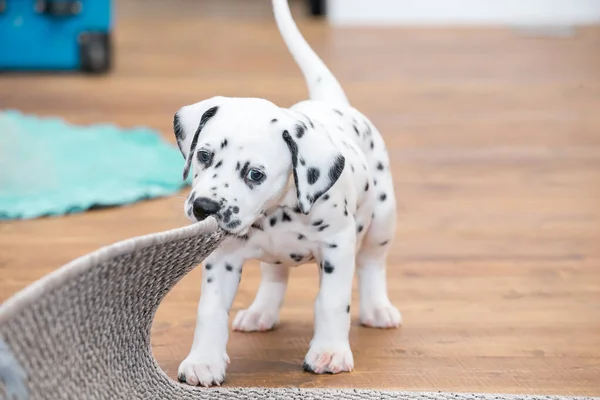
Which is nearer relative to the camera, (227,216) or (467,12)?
(227,216)

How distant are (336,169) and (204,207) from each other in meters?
0.23

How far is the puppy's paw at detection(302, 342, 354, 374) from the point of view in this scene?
72.1 inches

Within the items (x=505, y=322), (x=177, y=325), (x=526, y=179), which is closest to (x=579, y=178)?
(x=526, y=179)

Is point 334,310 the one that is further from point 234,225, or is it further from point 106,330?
point 106,330

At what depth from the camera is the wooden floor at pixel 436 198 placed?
1941 millimetres

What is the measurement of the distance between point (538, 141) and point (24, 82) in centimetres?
208

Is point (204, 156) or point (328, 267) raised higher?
point (204, 156)

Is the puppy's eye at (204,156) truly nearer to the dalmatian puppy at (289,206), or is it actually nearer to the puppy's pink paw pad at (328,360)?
the dalmatian puppy at (289,206)

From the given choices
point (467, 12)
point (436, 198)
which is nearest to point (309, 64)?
point (436, 198)

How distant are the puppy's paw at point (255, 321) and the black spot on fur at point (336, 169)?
1.51ft

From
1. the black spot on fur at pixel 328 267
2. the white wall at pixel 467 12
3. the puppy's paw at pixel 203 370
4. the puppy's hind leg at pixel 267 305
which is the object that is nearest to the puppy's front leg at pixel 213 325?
the puppy's paw at pixel 203 370

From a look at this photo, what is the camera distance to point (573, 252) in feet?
8.38

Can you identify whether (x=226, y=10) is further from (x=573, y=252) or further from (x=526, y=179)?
(x=573, y=252)

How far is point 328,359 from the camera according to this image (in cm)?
184
